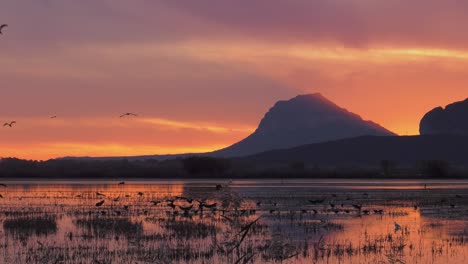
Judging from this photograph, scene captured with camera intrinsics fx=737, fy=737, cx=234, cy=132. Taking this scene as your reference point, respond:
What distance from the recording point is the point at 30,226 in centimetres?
3384

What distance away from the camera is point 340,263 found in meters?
23.0

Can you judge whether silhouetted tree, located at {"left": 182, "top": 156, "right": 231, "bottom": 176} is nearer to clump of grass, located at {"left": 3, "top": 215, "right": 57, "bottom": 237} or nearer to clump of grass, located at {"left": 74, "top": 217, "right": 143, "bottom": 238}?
clump of grass, located at {"left": 3, "top": 215, "right": 57, "bottom": 237}

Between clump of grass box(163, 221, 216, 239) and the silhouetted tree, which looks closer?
clump of grass box(163, 221, 216, 239)

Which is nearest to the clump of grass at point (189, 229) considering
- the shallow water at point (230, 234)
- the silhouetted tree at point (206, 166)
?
the shallow water at point (230, 234)

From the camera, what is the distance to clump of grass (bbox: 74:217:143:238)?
30969 mm

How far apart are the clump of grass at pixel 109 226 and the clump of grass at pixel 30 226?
1438 millimetres

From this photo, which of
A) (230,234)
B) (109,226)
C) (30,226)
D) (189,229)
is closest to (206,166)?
(30,226)

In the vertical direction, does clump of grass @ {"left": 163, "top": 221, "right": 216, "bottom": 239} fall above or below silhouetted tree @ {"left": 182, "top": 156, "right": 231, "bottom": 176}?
below

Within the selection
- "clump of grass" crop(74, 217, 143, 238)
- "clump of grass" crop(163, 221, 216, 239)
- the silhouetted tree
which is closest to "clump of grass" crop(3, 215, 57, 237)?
"clump of grass" crop(74, 217, 143, 238)

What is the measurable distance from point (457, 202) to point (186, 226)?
26.0 metres

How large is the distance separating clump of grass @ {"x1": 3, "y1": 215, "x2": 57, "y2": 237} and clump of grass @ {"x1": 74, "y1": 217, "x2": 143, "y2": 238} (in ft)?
4.72

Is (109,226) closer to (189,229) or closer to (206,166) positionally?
(189,229)

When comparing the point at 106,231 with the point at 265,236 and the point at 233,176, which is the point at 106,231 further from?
the point at 233,176

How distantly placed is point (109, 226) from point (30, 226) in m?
3.69
